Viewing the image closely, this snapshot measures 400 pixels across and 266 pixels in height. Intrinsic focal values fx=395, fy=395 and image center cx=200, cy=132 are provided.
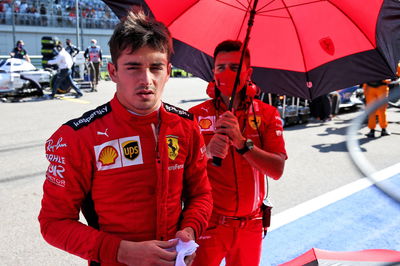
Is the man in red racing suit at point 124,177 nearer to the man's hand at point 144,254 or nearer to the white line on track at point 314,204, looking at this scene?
the man's hand at point 144,254

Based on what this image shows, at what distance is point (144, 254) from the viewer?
134 cm

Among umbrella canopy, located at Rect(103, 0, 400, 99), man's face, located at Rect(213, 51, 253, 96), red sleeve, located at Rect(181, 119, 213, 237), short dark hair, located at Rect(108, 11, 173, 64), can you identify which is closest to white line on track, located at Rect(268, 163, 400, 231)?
umbrella canopy, located at Rect(103, 0, 400, 99)

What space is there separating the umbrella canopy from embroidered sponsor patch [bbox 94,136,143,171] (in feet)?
3.51

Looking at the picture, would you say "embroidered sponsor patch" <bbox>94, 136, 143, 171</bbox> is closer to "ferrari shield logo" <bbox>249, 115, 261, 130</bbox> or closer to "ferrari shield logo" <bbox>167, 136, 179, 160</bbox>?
"ferrari shield logo" <bbox>167, 136, 179, 160</bbox>

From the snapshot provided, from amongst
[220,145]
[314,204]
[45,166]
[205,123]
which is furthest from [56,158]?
[45,166]

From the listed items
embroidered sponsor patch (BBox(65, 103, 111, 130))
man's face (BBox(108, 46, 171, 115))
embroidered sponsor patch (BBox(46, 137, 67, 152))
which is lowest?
embroidered sponsor patch (BBox(46, 137, 67, 152))

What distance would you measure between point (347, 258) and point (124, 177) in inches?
99.5

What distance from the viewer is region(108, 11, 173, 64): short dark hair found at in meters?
1.47

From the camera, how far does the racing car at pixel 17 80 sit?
12633 millimetres

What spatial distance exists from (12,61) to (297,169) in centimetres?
1057

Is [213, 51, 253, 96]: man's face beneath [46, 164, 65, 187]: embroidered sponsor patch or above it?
above

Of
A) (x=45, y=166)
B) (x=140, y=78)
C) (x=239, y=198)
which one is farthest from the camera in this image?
(x=45, y=166)

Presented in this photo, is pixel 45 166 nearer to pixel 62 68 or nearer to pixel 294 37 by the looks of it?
pixel 294 37

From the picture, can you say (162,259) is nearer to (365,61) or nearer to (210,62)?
(210,62)
